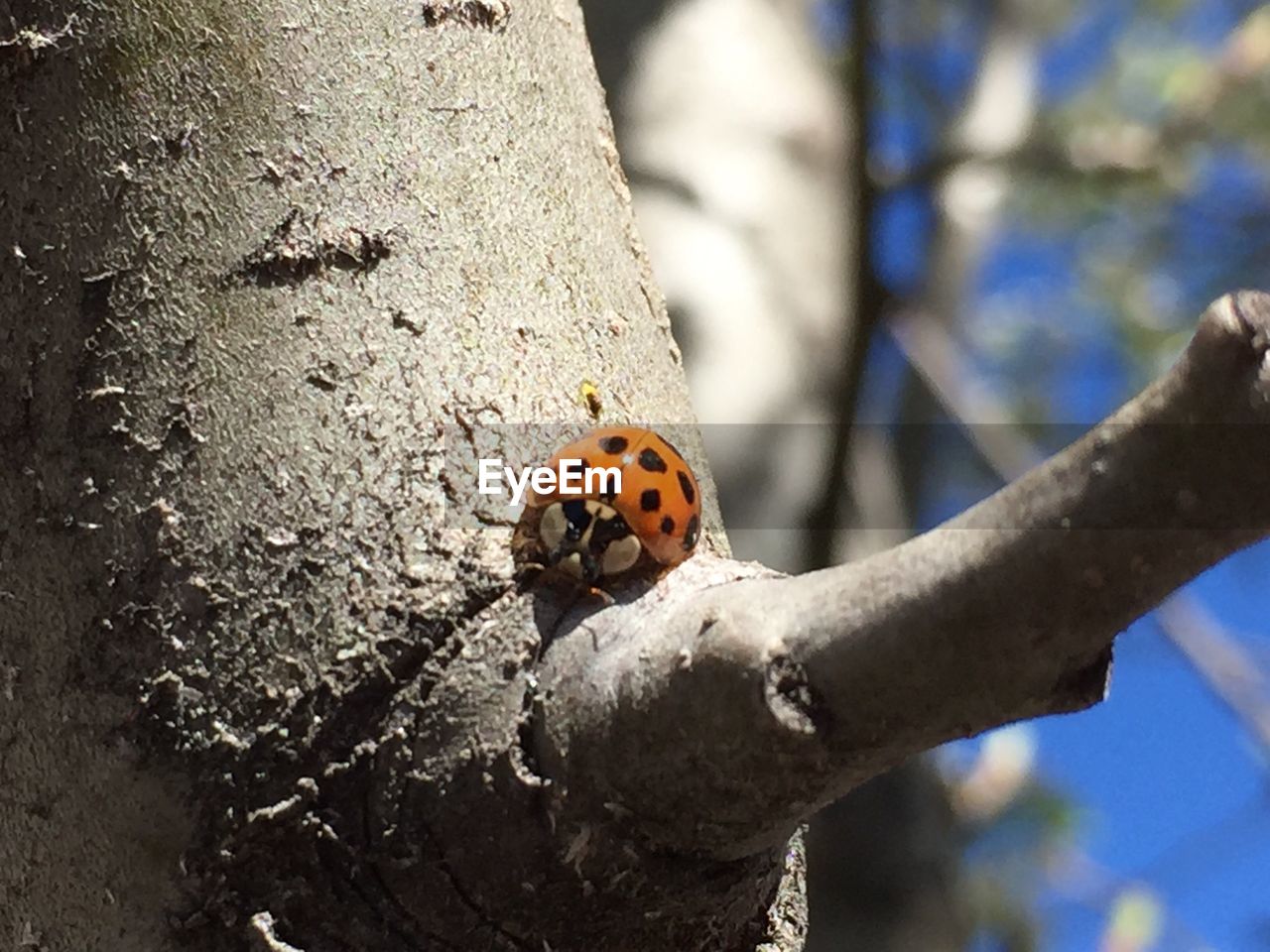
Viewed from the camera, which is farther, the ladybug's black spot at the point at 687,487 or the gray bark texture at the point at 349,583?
the ladybug's black spot at the point at 687,487

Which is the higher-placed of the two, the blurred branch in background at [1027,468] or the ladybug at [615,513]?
the blurred branch in background at [1027,468]

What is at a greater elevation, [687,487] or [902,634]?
[687,487]

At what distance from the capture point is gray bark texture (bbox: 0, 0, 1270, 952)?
51cm

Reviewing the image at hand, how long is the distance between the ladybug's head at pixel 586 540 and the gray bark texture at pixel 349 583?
2 centimetres

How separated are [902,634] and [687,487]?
23 cm

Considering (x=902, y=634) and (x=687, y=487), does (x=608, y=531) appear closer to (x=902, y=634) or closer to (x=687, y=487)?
(x=687, y=487)

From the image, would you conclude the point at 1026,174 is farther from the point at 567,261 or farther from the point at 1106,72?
the point at 1106,72

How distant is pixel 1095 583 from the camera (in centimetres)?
41

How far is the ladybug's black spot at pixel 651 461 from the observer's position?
0.65m

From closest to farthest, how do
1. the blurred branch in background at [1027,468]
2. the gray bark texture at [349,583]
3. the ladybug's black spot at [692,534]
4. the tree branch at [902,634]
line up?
the tree branch at [902,634] → the gray bark texture at [349,583] → the ladybug's black spot at [692,534] → the blurred branch in background at [1027,468]

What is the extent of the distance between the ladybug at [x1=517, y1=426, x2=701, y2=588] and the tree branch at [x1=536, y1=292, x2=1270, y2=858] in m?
0.02

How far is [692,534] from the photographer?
2.12ft

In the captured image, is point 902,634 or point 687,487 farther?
point 687,487

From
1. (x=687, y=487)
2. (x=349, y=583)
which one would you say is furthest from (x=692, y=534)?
(x=349, y=583)
